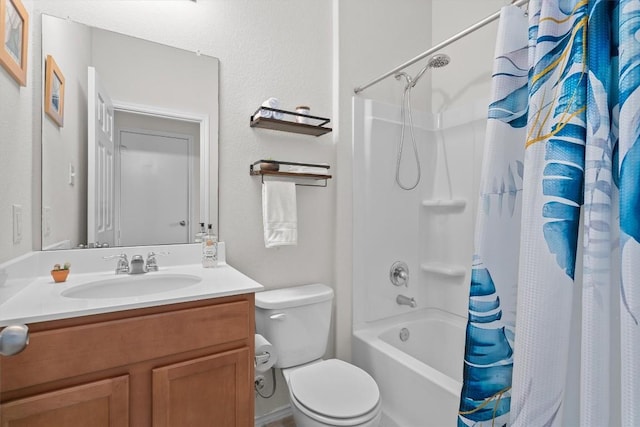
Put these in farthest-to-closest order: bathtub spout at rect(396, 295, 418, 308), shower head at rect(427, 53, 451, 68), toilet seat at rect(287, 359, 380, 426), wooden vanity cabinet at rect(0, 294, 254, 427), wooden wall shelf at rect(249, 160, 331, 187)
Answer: bathtub spout at rect(396, 295, 418, 308) → shower head at rect(427, 53, 451, 68) → wooden wall shelf at rect(249, 160, 331, 187) → toilet seat at rect(287, 359, 380, 426) → wooden vanity cabinet at rect(0, 294, 254, 427)

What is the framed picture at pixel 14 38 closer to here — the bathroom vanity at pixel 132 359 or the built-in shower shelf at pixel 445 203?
the bathroom vanity at pixel 132 359

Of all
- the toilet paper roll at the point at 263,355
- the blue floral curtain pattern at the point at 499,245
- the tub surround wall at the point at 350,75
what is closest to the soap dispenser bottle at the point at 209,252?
the toilet paper roll at the point at 263,355

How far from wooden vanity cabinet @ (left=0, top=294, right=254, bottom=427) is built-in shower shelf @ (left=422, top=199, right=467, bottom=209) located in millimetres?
1510

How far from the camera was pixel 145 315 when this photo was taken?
1.04 metres

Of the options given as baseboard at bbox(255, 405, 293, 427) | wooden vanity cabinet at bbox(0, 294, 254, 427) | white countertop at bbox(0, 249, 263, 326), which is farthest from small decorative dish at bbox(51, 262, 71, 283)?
baseboard at bbox(255, 405, 293, 427)

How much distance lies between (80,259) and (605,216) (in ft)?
5.87

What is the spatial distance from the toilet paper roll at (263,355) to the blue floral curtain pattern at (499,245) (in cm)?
81

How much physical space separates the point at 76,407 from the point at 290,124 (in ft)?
4.64

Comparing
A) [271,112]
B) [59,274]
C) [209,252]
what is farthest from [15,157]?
[271,112]

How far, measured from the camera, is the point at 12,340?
0.62 m

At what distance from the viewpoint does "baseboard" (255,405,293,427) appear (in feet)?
5.71

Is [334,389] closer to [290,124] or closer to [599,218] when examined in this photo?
[599,218]

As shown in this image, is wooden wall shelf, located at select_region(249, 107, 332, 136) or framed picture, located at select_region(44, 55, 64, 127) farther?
wooden wall shelf, located at select_region(249, 107, 332, 136)

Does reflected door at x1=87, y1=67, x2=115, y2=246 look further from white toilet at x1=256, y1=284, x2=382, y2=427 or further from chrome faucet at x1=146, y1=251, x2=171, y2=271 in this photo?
white toilet at x1=256, y1=284, x2=382, y2=427
